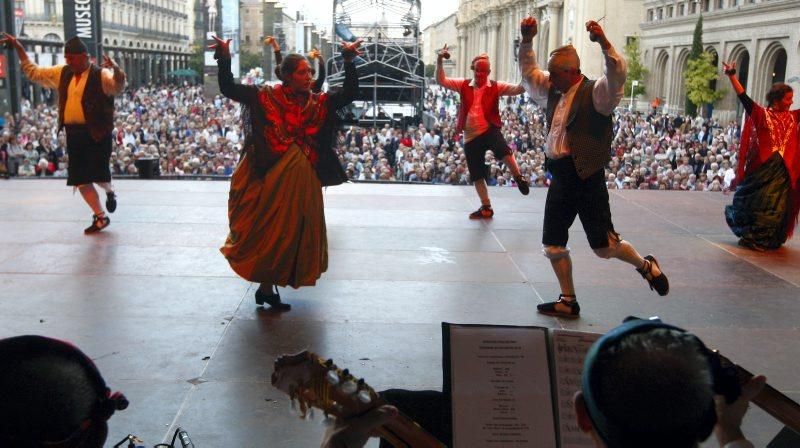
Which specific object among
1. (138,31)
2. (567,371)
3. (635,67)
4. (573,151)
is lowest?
(567,371)

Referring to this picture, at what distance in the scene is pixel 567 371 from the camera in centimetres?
230

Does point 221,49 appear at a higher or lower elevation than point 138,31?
lower

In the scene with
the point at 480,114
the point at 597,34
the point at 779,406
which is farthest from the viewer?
the point at 480,114

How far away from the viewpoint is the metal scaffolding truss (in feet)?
99.0

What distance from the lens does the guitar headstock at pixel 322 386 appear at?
1587 mm

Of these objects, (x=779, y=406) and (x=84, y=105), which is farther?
(x=84, y=105)

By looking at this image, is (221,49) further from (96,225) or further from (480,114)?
(480,114)

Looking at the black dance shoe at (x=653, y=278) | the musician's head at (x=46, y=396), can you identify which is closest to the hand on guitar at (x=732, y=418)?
the musician's head at (x=46, y=396)

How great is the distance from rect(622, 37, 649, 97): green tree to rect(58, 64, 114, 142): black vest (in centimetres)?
3987

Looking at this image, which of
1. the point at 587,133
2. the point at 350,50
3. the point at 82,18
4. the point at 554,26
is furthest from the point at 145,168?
the point at 554,26

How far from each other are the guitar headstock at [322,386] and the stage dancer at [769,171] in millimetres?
6847

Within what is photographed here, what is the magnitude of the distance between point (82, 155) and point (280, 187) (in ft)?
11.6

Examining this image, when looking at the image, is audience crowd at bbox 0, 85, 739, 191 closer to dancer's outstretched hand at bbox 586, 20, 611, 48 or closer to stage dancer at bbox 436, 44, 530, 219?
stage dancer at bbox 436, 44, 530, 219

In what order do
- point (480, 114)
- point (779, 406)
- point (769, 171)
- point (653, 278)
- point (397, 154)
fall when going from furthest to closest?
point (397, 154) < point (480, 114) < point (769, 171) < point (653, 278) < point (779, 406)
